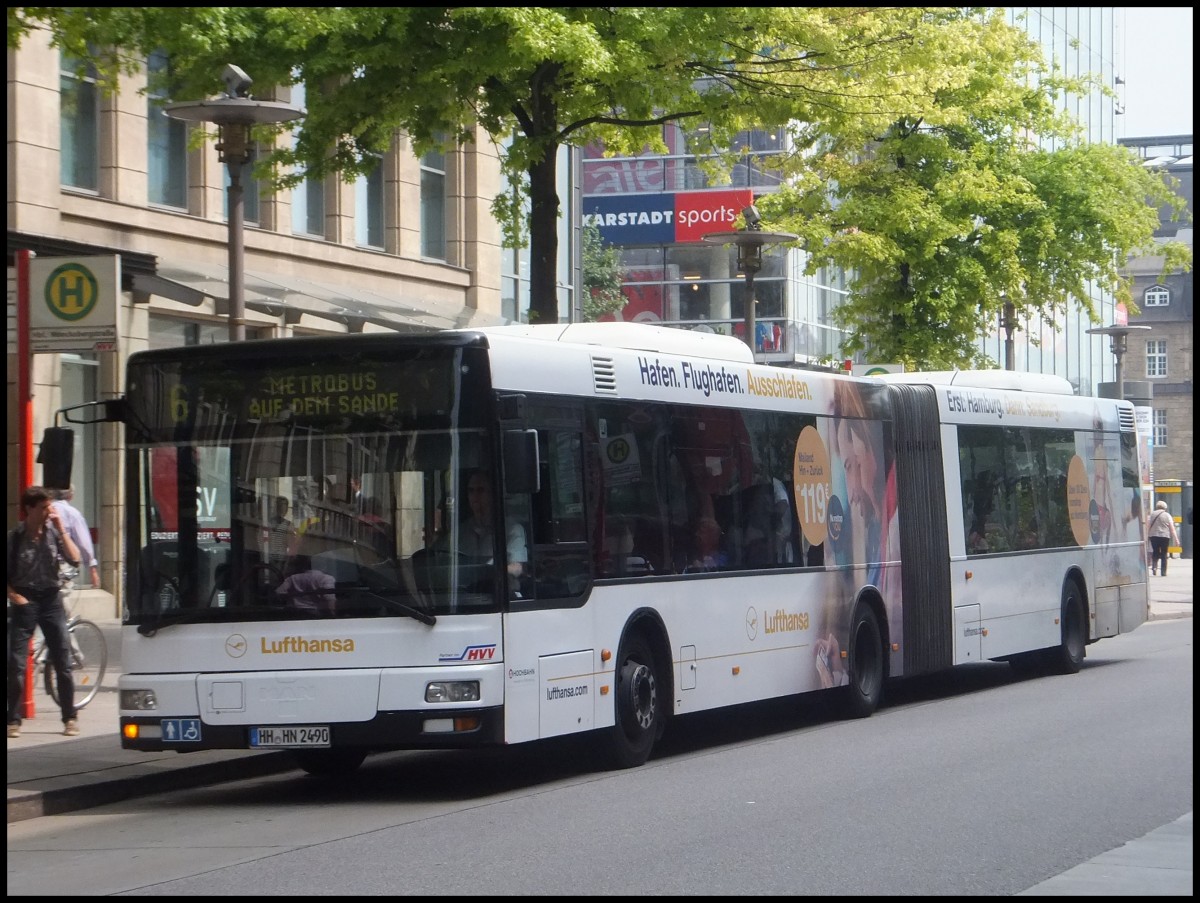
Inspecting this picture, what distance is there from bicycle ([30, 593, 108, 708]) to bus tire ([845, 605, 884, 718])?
6272 millimetres

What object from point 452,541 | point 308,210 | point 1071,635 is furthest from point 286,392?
point 308,210

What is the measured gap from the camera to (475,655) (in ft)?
36.5

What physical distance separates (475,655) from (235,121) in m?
7.07

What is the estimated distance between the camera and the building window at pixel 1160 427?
247 feet

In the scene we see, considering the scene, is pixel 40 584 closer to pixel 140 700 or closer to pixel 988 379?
pixel 140 700

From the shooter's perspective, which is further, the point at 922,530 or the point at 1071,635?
the point at 1071,635

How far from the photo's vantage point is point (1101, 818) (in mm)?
10086

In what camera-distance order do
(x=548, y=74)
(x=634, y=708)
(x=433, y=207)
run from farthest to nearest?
(x=433, y=207) < (x=548, y=74) < (x=634, y=708)

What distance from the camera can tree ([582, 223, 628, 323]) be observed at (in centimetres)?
5897

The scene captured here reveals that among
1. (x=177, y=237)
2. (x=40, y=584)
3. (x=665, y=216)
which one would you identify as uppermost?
(x=665, y=216)

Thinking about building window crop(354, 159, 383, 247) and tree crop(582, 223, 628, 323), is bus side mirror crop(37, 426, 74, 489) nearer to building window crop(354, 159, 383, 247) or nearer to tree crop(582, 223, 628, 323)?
building window crop(354, 159, 383, 247)

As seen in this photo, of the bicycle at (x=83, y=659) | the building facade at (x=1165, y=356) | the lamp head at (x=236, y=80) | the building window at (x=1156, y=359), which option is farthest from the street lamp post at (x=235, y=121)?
the building window at (x=1156, y=359)

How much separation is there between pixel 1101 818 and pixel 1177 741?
4.01 m

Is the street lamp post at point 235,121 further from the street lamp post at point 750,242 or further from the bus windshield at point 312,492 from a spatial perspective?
the street lamp post at point 750,242
